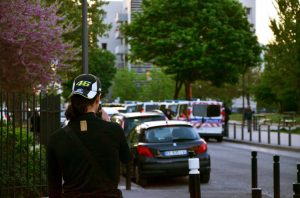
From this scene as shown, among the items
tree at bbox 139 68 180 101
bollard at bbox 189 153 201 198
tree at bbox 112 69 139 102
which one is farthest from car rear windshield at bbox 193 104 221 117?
tree at bbox 112 69 139 102

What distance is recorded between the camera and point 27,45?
17.2 m

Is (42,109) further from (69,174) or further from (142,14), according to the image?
(142,14)

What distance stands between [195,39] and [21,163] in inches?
1450

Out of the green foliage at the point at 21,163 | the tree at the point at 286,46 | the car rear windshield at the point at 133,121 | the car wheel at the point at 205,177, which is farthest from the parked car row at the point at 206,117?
the green foliage at the point at 21,163

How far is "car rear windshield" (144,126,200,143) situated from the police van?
59.2 ft

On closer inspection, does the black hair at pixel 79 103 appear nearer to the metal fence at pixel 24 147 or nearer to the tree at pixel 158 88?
the metal fence at pixel 24 147

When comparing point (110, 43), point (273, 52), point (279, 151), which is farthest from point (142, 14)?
point (110, 43)

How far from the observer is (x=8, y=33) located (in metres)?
16.4

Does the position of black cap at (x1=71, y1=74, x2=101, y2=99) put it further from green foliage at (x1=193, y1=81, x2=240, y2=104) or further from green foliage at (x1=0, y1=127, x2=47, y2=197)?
green foliage at (x1=193, y1=81, x2=240, y2=104)

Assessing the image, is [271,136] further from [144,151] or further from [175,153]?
[144,151]

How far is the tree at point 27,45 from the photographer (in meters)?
16.5

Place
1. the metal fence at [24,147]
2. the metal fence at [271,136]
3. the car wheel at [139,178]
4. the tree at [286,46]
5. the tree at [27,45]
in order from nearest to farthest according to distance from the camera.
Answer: the metal fence at [24,147], the car wheel at [139,178], the tree at [27,45], the metal fence at [271,136], the tree at [286,46]

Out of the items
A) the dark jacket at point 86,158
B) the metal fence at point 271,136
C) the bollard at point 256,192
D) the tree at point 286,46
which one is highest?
the tree at point 286,46

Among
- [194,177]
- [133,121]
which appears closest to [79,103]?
[194,177]
